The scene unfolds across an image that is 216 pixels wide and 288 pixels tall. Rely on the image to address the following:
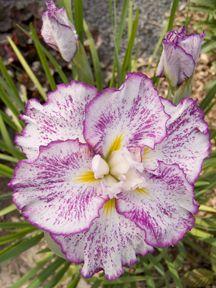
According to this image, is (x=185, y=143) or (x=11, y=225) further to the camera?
(x=11, y=225)

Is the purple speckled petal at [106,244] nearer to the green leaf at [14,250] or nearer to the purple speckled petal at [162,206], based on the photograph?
the purple speckled petal at [162,206]

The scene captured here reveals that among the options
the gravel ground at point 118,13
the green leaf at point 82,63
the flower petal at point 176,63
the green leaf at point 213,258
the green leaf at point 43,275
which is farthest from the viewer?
the gravel ground at point 118,13

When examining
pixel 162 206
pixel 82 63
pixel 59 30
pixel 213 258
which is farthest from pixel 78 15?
pixel 213 258

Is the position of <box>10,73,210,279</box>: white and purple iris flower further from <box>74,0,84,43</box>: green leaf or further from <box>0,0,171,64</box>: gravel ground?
<box>0,0,171,64</box>: gravel ground

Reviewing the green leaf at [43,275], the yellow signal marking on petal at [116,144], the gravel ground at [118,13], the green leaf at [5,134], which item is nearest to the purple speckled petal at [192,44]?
the yellow signal marking on petal at [116,144]

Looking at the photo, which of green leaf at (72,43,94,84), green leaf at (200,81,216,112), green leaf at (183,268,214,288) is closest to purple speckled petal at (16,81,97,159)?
green leaf at (72,43,94,84)

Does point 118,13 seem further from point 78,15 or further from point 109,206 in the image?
point 109,206

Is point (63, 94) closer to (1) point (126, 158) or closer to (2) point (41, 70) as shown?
(1) point (126, 158)
